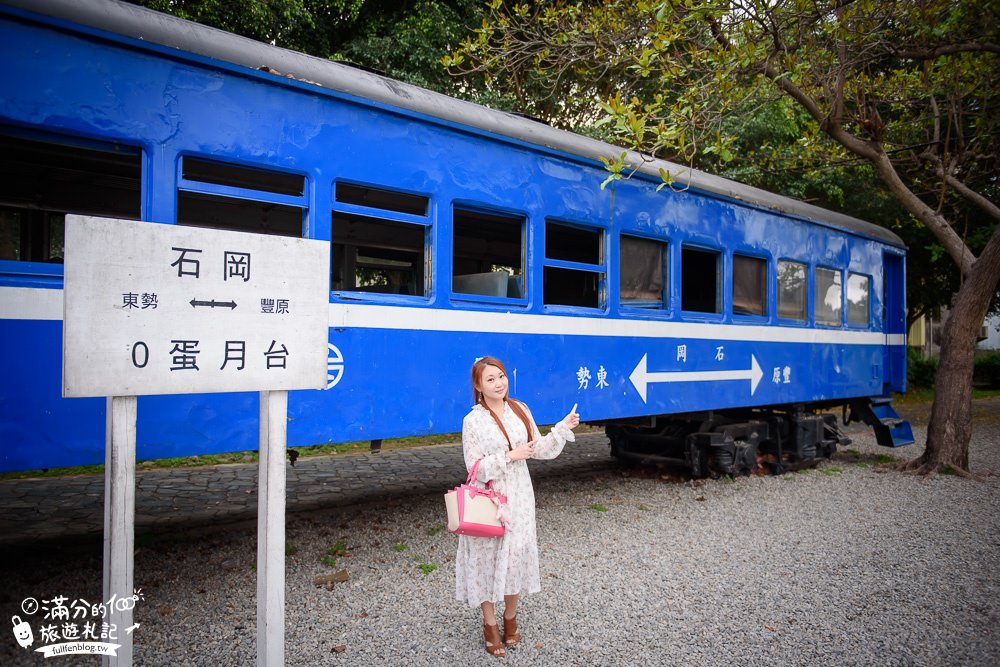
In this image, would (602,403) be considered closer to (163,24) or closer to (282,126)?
(282,126)

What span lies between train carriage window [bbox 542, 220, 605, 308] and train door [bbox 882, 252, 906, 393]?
5.86m

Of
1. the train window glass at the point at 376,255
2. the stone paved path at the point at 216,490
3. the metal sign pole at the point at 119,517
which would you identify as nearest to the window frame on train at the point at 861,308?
the stone paved path at the point at 216,490

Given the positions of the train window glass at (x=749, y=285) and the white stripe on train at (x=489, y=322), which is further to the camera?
the train window glass at (x=749, y=285)

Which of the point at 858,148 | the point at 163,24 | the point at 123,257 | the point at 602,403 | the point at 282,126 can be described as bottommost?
the point at 602,403

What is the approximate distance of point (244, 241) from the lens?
2.37 m

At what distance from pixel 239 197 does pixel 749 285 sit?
5521mm

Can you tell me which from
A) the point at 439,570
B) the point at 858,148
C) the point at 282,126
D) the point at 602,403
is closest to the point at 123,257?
the point at 282,126

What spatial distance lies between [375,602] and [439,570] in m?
0.67

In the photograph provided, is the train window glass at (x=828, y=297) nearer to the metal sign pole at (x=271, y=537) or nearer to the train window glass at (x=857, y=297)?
the train window glass at (x=857, y=297)

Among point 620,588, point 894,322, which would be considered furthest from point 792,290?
point 620,588

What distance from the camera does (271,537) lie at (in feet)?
8.23

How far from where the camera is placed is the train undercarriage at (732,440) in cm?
751

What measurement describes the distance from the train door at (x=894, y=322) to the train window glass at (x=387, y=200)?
7887 mm

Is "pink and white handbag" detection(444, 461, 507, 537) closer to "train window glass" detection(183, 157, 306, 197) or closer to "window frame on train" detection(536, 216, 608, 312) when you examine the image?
"train window glass" detection(183, 157, 306, 197)
